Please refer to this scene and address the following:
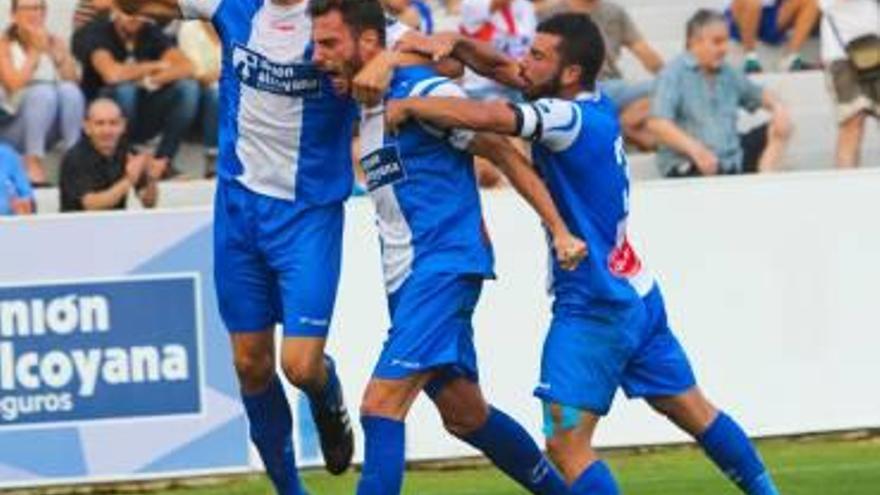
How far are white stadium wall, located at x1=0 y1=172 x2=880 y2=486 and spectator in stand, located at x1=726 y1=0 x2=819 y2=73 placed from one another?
386cm

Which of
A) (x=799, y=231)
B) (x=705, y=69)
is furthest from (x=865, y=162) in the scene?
(x=799, y=231)

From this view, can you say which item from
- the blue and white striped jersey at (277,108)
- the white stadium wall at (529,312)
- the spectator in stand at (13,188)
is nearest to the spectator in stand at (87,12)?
the spectator in stand at (13,188)

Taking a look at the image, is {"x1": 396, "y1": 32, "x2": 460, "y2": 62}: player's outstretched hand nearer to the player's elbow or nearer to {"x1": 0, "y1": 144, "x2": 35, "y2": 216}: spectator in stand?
the player's elbow

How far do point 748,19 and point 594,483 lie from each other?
28.9 ft

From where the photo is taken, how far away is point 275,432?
1225cm

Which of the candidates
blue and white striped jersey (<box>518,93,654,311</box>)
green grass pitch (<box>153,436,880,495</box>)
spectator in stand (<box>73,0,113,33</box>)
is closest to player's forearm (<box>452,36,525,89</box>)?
blue and white striped jersey (<box>518,93,654,311</box>)

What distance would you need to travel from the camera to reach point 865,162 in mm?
18875

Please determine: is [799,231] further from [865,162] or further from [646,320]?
[646,320]

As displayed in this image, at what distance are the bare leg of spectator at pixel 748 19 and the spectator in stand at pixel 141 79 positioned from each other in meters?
4.00

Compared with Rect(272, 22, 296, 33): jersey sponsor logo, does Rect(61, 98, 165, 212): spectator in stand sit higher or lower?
lower

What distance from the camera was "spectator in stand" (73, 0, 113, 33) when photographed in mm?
17938

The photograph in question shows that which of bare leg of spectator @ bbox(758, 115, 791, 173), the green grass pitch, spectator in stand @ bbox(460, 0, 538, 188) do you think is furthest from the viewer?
bare leg of spectator @ bbox(758, 115, 791, 173)

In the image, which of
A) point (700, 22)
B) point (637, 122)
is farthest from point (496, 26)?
point (700, 22)

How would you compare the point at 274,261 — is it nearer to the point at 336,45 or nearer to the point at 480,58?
the point at 336,45
